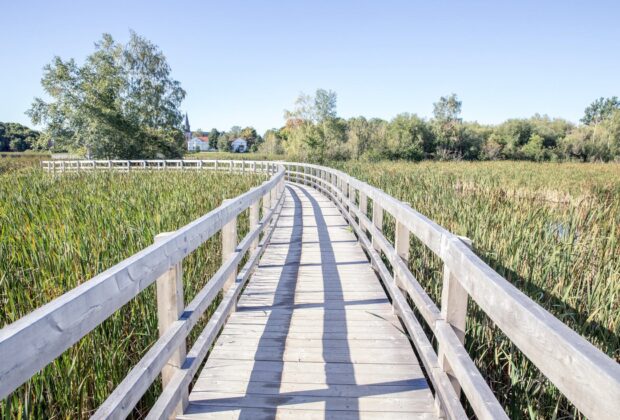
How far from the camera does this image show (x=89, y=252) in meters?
4.12

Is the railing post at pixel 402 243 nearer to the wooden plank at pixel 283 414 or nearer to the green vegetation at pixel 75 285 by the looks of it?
the wooden plank at pixel 283 414

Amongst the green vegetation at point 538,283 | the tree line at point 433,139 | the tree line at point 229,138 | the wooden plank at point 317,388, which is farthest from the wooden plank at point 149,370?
the tree line at point 229,138

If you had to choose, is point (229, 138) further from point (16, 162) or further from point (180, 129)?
point (16, 162)

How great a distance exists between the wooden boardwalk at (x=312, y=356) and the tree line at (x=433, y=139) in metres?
42.4

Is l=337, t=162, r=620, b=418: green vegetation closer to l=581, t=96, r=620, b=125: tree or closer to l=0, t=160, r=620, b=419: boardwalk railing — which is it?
l=0, t=160, r=620, b=419: boardwalk railing

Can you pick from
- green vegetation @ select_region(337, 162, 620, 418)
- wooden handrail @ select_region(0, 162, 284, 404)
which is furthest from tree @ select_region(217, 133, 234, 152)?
wooden handrail @ select_region(0, 162, 284, 404)

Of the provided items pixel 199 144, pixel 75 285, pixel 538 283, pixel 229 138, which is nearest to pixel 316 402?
pixel 75 285

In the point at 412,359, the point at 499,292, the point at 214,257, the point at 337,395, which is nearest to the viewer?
the point at 499,292

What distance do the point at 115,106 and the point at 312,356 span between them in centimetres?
4040

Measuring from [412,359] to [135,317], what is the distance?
2.19 m

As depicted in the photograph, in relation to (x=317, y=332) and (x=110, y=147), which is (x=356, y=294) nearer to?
(x=317, y=332)

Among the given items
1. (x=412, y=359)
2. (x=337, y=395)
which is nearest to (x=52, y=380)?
(x=337, y=395)

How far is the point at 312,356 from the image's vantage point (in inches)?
126

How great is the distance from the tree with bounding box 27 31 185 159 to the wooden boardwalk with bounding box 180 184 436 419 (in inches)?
1433
